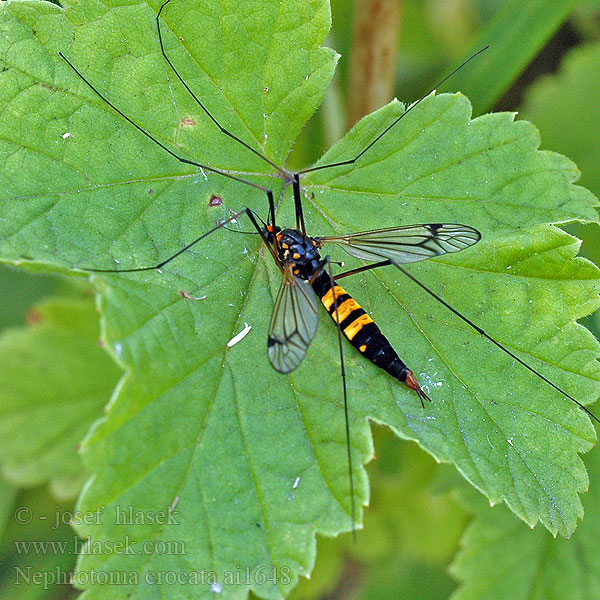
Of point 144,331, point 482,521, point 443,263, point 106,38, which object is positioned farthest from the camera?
point 482,521

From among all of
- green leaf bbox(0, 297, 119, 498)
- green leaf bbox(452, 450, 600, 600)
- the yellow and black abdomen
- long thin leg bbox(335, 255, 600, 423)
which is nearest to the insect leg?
long thin leg bbox(335, 255, 600, 423)

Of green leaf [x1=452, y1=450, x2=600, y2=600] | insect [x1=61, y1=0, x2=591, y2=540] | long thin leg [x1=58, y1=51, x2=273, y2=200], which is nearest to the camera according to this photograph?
insect [x1=61, y1=0, x2=591, y2=540]

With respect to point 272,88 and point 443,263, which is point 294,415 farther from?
point 272,88

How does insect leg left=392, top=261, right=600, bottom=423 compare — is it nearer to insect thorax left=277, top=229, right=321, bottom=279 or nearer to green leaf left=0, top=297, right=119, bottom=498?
insect thorax left=277, top=229, right=321, bottom=279

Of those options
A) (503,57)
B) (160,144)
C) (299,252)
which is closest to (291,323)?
(299,252)

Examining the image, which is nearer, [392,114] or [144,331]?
[144,331]

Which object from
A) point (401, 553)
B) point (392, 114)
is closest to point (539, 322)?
point (392, 114)
